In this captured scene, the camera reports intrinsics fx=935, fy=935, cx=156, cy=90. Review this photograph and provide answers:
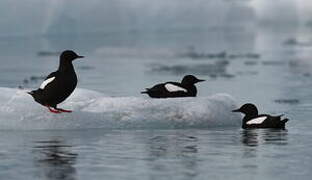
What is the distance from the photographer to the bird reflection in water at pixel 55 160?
777 centimetres

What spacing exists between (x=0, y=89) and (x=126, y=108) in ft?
5.50

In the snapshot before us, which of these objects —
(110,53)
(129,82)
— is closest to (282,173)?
(129,82)

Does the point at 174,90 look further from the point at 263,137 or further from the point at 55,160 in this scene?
the point at 55,160

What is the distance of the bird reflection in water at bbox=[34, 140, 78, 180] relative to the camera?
7.77 meters

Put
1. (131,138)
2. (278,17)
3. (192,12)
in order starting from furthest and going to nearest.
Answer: (278,17) → (192,12) → (131,138)

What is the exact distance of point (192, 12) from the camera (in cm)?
4019

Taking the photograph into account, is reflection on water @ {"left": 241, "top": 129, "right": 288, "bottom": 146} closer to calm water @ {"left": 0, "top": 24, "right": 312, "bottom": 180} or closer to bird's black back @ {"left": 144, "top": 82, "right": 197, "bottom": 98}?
calm water @ {"left": 0, "top": 24, "right": 312, "bottom": 180}

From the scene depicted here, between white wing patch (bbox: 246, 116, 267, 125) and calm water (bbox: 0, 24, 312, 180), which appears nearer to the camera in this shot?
calm water (bbox: 0, 24, 312, 180)

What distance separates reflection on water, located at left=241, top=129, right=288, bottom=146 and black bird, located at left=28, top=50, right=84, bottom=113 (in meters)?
2.13

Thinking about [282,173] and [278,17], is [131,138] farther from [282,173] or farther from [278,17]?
[278,17]

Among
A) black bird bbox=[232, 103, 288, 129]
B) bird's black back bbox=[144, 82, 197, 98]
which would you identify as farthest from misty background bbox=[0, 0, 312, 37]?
black bird bbox=[232, 103, 288, 129]

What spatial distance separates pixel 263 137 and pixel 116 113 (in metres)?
1.87

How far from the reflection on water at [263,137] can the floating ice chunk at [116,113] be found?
2.33ft

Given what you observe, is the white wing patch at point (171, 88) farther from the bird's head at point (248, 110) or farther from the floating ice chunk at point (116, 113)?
the bird's head at point (248, 110)
